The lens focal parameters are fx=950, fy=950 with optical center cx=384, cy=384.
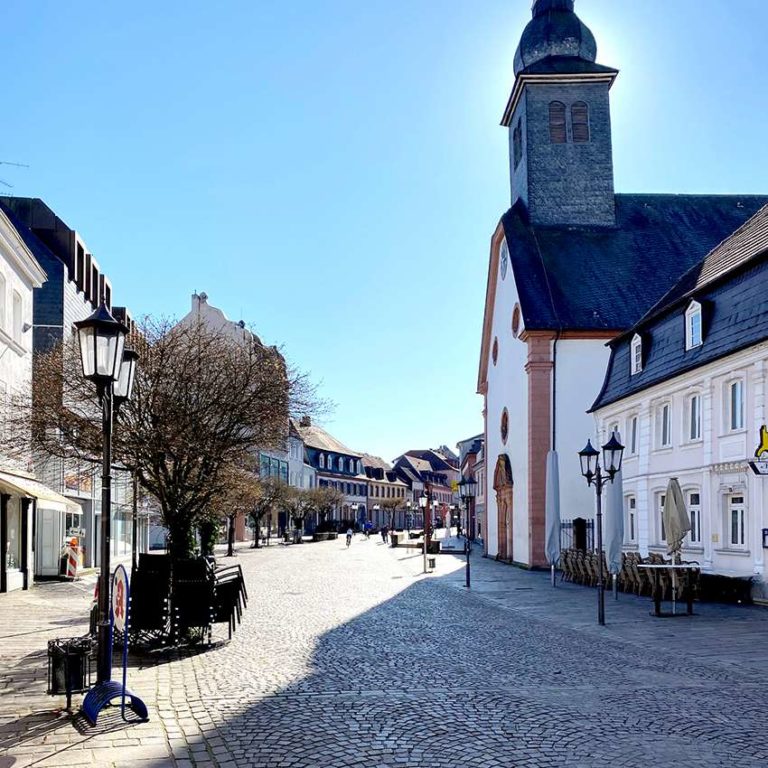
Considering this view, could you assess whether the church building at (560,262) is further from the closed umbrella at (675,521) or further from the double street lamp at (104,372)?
the double street lamp at (104,372)

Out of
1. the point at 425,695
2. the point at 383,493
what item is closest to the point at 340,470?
the point at 383,493

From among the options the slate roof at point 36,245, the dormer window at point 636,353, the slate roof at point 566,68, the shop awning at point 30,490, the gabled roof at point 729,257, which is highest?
the slate roof at point 566,68

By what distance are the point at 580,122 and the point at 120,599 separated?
1509 inches

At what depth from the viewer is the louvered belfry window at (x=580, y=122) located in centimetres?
4238

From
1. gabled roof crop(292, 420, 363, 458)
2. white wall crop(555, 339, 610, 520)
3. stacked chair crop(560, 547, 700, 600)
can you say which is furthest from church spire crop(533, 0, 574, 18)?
gabled roof crop(292, 420, 363, 458)

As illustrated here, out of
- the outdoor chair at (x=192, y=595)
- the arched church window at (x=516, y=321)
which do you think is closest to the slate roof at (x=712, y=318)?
the arched church window at (x=516, y=321)

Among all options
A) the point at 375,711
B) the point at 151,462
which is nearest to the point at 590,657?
the point at 375,711

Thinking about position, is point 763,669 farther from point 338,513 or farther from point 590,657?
point 338,513

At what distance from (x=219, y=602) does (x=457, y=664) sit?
3.79m

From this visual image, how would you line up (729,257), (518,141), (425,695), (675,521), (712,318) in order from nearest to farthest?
(425,695) < (675,521) < (712,318) < (729,257) < (518,141)

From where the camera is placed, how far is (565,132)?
139ft

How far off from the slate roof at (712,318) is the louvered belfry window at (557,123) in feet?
45.7

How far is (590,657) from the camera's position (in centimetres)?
1282

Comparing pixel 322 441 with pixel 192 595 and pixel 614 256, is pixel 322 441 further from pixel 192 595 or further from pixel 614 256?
pixel 192 595
